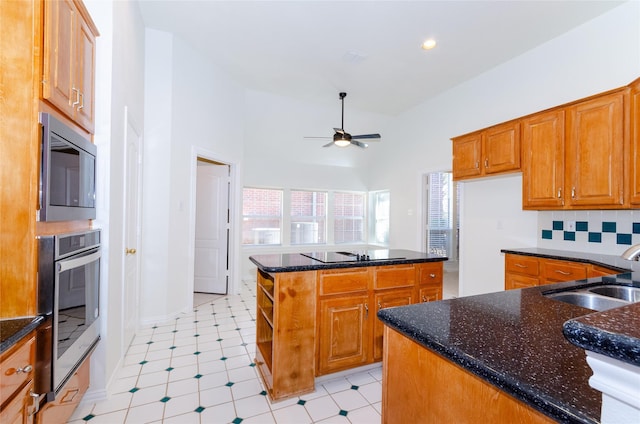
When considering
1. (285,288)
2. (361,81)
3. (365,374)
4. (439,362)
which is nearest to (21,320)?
(285,288)

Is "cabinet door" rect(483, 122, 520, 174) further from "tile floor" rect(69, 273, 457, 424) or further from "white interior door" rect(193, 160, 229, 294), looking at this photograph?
"white interior door" rect(193, 160, 229, 294)

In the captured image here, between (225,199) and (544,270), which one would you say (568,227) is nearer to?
(544,270)

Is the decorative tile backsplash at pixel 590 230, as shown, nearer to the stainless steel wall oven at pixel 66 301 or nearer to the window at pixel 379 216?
the window at pixel 379 216

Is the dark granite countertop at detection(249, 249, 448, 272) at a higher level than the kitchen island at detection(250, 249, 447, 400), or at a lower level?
higher

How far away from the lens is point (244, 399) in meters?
2.09

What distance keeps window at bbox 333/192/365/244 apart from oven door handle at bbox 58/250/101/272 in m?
5.34

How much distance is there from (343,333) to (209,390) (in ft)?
3.61

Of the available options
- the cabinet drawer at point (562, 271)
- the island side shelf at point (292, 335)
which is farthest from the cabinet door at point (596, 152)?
the island side shelf at point (292, 335)

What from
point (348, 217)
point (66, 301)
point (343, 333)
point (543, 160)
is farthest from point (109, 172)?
point (348, 217)

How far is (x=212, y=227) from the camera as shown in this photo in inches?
183

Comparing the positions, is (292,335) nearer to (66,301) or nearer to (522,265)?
(66,301)

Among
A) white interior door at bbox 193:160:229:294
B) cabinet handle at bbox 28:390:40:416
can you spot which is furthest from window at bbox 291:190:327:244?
cabinet handle at bbox 28:390:40:416

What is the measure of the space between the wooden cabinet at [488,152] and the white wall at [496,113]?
0.41 metres

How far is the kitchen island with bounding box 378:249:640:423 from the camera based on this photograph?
531 mm
